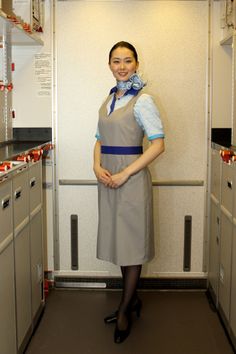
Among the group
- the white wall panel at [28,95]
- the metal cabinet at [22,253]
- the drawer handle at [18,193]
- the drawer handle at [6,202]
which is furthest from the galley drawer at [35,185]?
the white wall panel at [28,95]

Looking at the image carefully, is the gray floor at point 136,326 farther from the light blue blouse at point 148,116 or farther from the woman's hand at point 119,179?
the light blue blouse at point 148,116

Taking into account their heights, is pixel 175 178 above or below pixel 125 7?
below

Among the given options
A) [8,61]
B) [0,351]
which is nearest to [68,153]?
[8,61]

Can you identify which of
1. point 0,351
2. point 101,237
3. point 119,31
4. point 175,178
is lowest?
point 0,351

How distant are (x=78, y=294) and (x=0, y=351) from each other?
4.17 feet

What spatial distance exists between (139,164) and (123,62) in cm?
53

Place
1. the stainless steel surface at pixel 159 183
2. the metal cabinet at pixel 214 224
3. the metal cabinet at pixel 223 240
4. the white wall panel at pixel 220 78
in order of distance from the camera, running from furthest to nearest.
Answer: the stainless steel surface at pixel 159 183 → the white wall panel at pixel 220 78 → the metal cabinet at pixel 214 224 → the metal cabinet at pixel 223 240

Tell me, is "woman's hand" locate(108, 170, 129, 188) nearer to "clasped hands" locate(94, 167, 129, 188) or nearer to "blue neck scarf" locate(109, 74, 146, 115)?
"clasped hands" locate(94, 167, 129, 188)

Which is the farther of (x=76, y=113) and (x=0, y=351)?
(x=76, y=113)

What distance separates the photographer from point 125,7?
307 cm

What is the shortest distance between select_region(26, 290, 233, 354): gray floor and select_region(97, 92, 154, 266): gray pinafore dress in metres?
0.44

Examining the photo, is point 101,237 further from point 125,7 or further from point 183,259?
point 125,7

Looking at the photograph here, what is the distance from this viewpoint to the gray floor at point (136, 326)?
2.46m

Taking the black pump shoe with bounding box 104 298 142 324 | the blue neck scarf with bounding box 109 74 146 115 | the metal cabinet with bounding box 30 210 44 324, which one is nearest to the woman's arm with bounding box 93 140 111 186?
the blue neck scarf with bounding box 109 74 146 115
